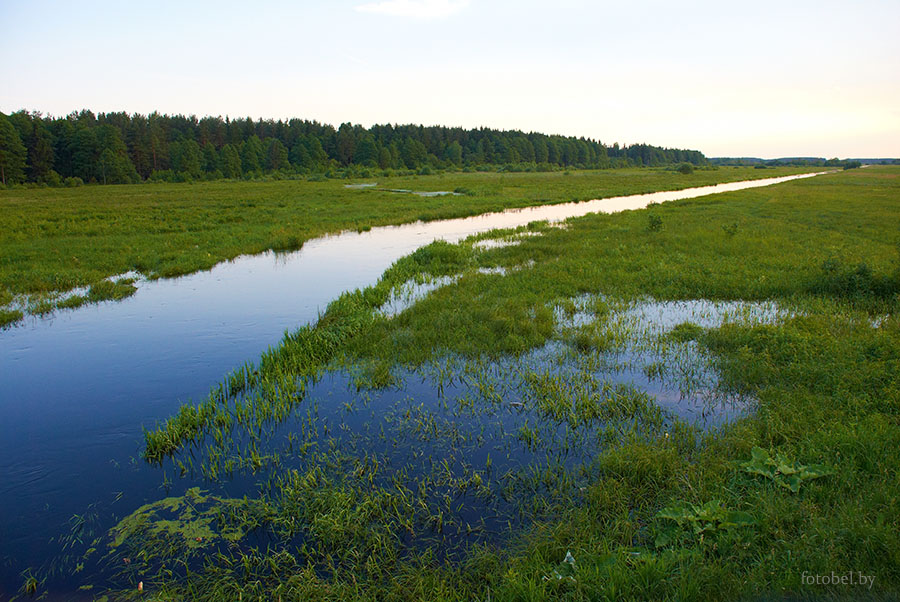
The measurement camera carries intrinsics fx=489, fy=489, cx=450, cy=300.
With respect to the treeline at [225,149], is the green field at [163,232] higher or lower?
lower

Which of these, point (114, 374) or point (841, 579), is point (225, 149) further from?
point (841, 579)

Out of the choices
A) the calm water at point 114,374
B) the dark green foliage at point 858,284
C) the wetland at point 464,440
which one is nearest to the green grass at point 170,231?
the calm water at point 114,374

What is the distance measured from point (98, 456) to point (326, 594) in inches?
194

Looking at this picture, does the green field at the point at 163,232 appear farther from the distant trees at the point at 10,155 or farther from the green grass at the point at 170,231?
the distant trees at the point at 10,155

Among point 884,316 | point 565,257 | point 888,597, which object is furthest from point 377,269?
point 888,597

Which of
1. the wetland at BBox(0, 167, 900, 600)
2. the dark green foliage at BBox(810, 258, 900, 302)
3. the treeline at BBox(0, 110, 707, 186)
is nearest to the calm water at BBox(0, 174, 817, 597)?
the wetland at BBox(0, 167, 900, 600)

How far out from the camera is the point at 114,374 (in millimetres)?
10359

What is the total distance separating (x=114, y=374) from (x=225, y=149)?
109m

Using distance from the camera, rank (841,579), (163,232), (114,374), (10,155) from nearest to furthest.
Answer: (841,579) < (114,374) < (163,232) < (10,155)

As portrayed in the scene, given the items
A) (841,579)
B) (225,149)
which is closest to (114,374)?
(841,579)

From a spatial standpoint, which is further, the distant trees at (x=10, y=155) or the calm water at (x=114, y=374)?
the distant trees at (x=10, y=155)

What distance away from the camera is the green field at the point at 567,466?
15.5 feet

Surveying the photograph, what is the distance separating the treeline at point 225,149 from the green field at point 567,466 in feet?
305

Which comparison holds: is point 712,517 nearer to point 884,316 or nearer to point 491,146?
point 884,316
